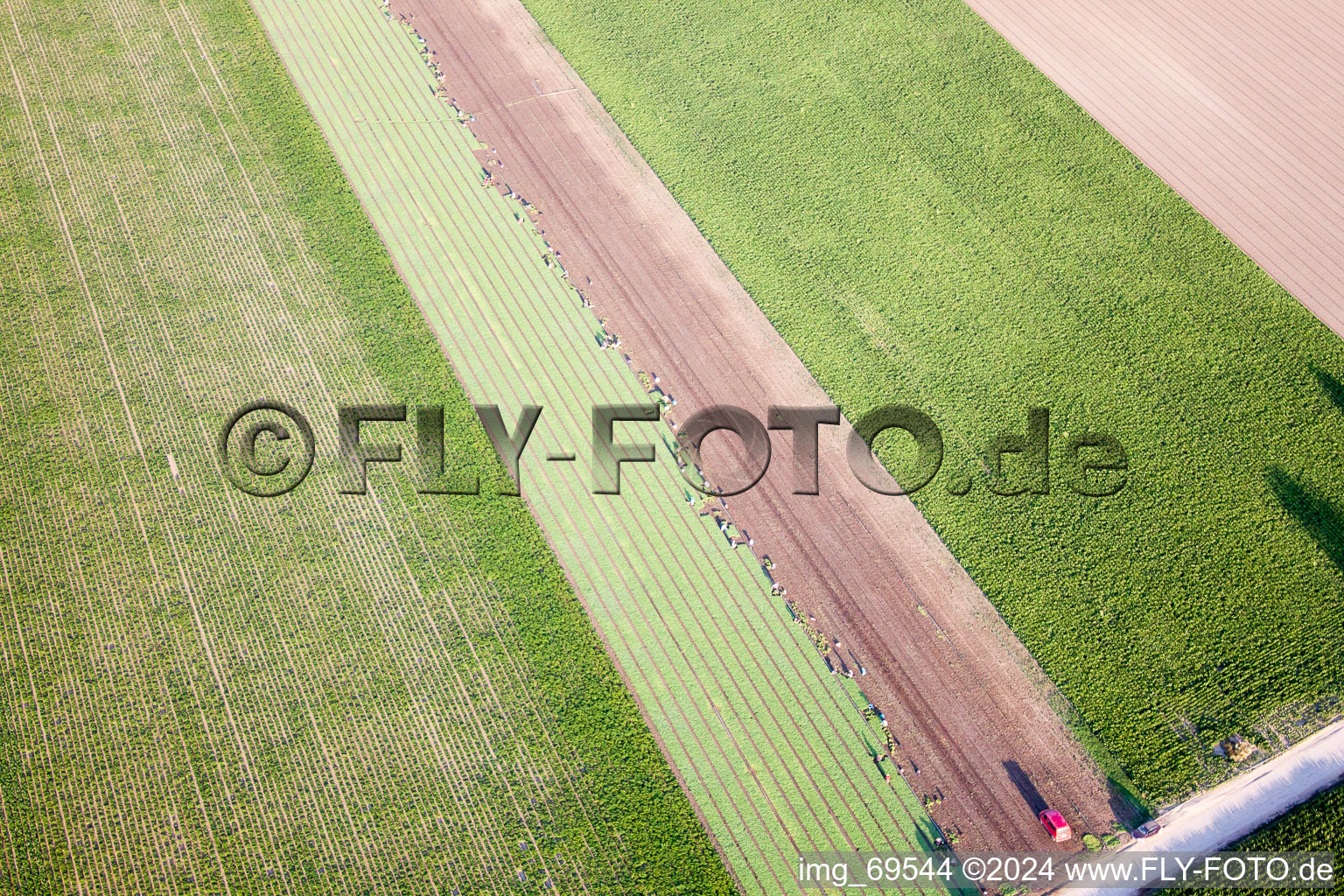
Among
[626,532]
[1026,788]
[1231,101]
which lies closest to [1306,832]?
[1026,788]

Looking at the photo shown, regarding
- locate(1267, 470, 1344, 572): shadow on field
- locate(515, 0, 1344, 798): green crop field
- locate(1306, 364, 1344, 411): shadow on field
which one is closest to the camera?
locate(515, 0, 1344, 798): green crop field

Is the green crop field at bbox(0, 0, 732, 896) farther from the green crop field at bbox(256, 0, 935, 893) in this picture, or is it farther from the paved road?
the paved road

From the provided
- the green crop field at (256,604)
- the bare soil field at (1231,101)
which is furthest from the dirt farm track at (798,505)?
the bare soil field at (1231,101)

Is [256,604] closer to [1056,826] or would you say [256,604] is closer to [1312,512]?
[1056,826]

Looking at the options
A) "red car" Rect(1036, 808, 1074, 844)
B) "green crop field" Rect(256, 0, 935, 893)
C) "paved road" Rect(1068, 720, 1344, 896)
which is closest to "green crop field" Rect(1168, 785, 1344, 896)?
"paved road" Rect(1068, 720, 1344, 896)

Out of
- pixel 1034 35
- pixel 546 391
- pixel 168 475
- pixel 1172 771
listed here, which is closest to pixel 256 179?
pixel 168 475

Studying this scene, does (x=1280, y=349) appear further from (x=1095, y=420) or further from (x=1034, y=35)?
(x=1034, y=35)
